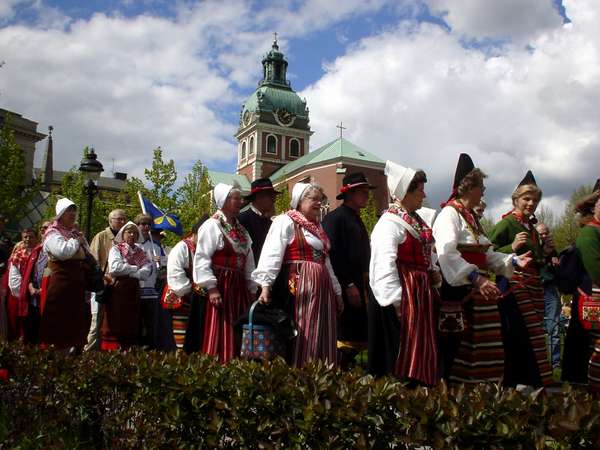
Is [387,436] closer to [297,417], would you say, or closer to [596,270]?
[297,417]

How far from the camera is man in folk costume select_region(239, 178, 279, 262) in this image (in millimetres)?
7078

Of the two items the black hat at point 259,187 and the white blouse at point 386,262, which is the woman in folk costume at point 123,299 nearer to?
the black hat at point 259,187

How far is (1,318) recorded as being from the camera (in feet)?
24.1

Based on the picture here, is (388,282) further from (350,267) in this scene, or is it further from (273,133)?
(273,133)

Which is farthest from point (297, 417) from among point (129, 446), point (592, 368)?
point (592, 368)

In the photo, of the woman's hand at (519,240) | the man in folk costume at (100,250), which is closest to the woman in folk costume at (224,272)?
A: the woman's hand at (519,240)

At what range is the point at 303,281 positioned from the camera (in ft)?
16.6

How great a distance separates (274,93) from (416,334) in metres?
85.2

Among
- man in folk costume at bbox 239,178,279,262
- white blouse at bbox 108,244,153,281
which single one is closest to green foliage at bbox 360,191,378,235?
white blouse at bbox 108,244,153,281

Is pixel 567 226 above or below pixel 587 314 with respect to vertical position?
above

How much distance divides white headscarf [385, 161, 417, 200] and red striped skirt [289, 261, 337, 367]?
1019 mm

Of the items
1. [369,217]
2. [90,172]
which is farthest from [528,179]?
[369,217]

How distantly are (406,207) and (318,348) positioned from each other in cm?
148

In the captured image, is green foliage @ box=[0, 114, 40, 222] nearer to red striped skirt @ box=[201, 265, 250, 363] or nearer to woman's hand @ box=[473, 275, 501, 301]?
red striped skirt @ box=[201, 265, 250, 363]
